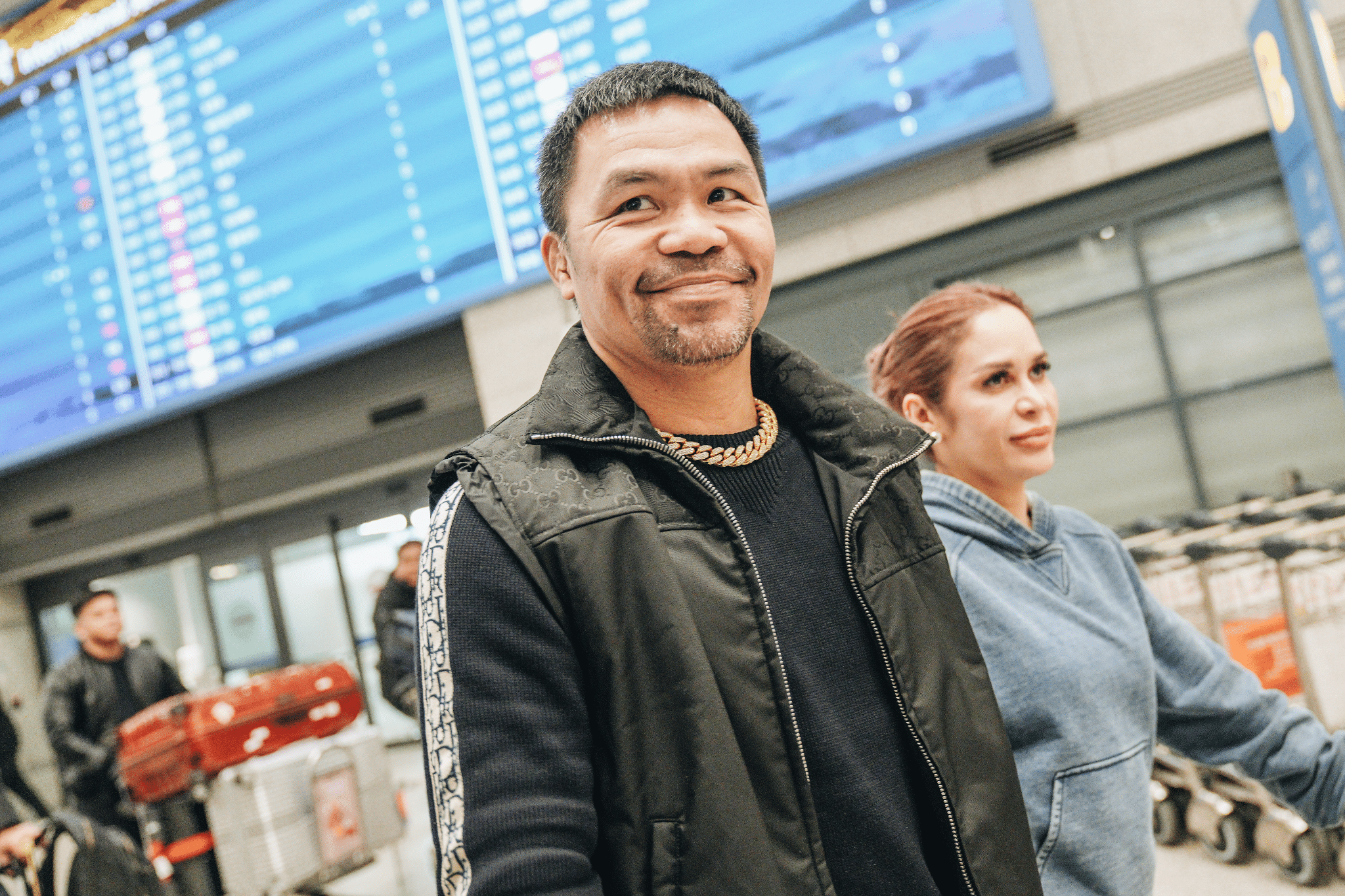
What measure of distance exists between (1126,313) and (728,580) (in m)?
4.80

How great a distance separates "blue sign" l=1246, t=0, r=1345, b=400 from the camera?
265cm

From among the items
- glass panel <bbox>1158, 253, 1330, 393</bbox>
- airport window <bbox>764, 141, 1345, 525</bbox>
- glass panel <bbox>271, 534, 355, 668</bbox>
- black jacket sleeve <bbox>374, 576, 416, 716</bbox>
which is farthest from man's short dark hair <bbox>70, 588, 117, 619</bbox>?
glass panel <bbox>1158, 253, 1330, 393</bbox>

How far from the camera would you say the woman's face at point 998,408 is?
5.12 ft

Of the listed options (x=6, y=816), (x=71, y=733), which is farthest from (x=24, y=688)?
(x=6, y=816)

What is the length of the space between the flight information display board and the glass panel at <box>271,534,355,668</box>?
150cm

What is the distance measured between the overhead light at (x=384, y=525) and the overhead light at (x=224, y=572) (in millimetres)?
1266

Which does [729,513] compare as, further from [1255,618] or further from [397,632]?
[397,632]

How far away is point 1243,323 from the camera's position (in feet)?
15.9

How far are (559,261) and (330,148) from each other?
5773 millimetres

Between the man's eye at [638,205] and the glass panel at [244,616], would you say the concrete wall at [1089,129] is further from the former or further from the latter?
the glass panel at [244,616]

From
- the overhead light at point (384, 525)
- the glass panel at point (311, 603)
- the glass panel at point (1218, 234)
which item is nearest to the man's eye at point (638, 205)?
the glass panel at point (1218, 234)

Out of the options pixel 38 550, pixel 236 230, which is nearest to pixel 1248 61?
pixel 236 230

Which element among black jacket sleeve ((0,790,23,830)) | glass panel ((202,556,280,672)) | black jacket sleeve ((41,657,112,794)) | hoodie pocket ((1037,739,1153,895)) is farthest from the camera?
glass panel ((202,556,280,672))

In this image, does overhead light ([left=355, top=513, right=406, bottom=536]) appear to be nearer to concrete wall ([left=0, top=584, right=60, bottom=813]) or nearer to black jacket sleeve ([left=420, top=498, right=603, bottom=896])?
concrete wall ([left=0, top=584, right=60, bottom=813])
